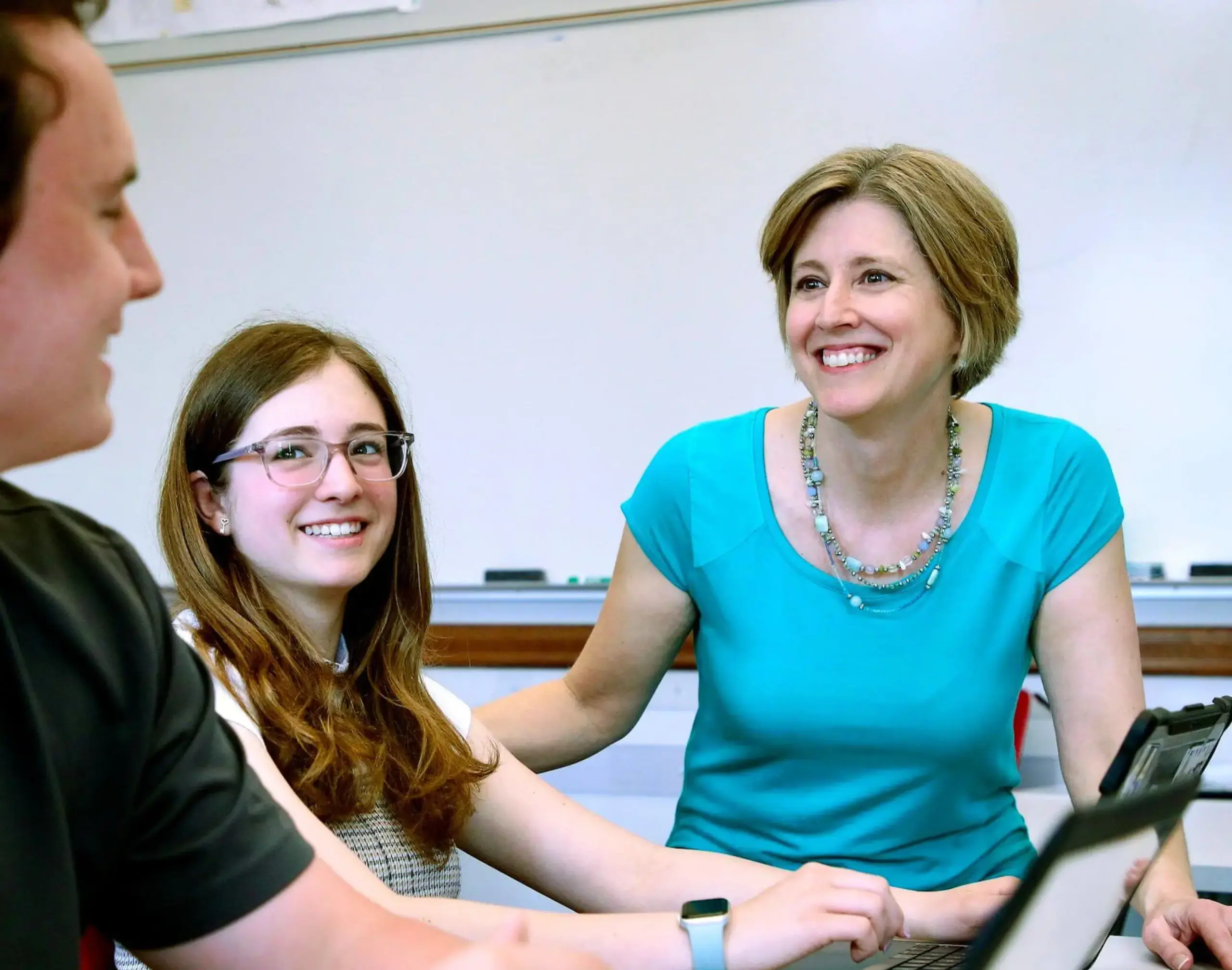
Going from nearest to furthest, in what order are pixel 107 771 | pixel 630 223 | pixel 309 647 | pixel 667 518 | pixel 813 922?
1. pixel 107 771
2. pixel 813 922
3. pixel 309 647
4. pixel 667 518
5. pixel 630 223

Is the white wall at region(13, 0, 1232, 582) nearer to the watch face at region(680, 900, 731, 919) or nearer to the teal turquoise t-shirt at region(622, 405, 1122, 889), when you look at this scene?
the teal turquoise t-shirt at region(622, 405, 1122, 889)

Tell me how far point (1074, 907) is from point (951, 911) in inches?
14.3

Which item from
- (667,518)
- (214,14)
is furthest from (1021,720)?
(214,14)

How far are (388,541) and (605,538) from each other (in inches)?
41.0

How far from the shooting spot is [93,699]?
693 millimetres

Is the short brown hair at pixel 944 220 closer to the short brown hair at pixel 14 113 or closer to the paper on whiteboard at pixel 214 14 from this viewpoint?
the short brown hair at pixel 14 113

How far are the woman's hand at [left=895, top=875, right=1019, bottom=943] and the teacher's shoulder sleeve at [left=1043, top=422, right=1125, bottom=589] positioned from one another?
400mm

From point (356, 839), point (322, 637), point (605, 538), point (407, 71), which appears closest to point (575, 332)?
point (605, 538)

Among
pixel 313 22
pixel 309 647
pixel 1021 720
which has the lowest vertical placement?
pixel 1021 720

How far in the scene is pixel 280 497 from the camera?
1.22 m

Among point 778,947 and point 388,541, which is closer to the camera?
point 778,947

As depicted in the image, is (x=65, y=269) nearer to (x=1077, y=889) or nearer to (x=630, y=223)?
(x=1077, y=889)

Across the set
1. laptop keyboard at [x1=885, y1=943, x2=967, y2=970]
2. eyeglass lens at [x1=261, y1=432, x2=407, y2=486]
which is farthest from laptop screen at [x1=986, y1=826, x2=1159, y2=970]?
eyeglass lens at [x1=261, y1=432, x2=407, y2=486]

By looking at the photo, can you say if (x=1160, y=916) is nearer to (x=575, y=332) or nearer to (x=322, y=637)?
(x=322, y=637)
